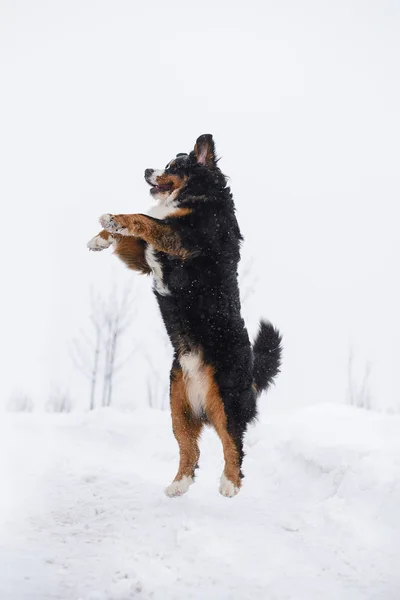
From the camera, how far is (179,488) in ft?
14.0

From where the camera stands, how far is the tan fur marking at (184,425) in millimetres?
4223

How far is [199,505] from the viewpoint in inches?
165

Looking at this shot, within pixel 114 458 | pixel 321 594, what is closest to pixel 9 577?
pixel 321 594

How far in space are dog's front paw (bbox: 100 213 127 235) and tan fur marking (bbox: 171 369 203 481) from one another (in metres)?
1.31

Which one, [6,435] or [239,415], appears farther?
[6,435]

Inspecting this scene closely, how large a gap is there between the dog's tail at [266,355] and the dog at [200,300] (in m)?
0.40

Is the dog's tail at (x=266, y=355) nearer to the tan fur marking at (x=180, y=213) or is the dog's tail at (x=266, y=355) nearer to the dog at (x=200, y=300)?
the dog at (x=200, y=300)

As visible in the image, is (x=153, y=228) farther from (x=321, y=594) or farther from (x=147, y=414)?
(x=147, y=414)

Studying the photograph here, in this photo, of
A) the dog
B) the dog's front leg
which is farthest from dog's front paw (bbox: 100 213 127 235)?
the dog

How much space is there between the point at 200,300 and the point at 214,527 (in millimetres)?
1620

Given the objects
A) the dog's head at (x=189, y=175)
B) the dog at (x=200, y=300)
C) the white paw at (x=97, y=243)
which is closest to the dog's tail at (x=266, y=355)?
the dog at (x=200, y=300)

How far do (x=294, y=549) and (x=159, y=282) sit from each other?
2094mm

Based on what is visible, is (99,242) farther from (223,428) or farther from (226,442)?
(226,442)


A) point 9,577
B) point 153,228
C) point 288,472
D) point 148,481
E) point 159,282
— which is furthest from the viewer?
point 288,472
